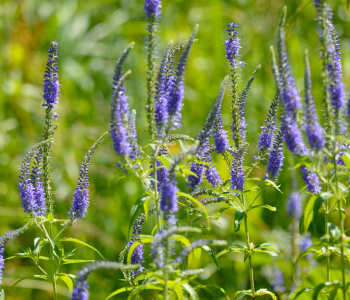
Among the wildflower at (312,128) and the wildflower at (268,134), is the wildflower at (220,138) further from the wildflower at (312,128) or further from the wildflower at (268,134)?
the wildflower at (312,128)

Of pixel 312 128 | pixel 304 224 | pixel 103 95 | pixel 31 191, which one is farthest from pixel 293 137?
pixel 103 95

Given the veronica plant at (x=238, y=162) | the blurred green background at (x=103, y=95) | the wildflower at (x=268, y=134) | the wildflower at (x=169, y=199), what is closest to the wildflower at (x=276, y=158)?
the veronica plant at (x=238, y=162)

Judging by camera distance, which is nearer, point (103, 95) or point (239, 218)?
point (239, 218)

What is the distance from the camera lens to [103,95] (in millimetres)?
10258

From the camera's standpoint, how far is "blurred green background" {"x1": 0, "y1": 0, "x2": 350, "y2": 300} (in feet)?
24.5

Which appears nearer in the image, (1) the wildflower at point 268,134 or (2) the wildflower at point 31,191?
(2) the wildflower at point 31,191

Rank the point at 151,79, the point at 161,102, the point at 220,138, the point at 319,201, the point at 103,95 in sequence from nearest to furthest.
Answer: the point at 319,201 → the point at 151,79 → the point at 161,102 → the point at 220,138 → the point at 103,95

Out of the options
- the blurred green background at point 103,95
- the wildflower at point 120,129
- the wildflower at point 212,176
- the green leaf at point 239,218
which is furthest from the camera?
the blurred green background at point 103,95

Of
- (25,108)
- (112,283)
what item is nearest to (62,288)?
(112,283)

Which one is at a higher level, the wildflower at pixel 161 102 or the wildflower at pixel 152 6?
the wildflower at pixel 152 6

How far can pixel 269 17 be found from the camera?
362 inches

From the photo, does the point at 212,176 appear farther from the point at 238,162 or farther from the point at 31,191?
the point at 31,191

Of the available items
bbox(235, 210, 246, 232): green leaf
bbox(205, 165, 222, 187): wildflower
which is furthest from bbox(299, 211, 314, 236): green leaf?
bbox(205, 165, 222, 187): wildflower

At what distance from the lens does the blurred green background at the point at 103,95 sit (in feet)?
24.5
